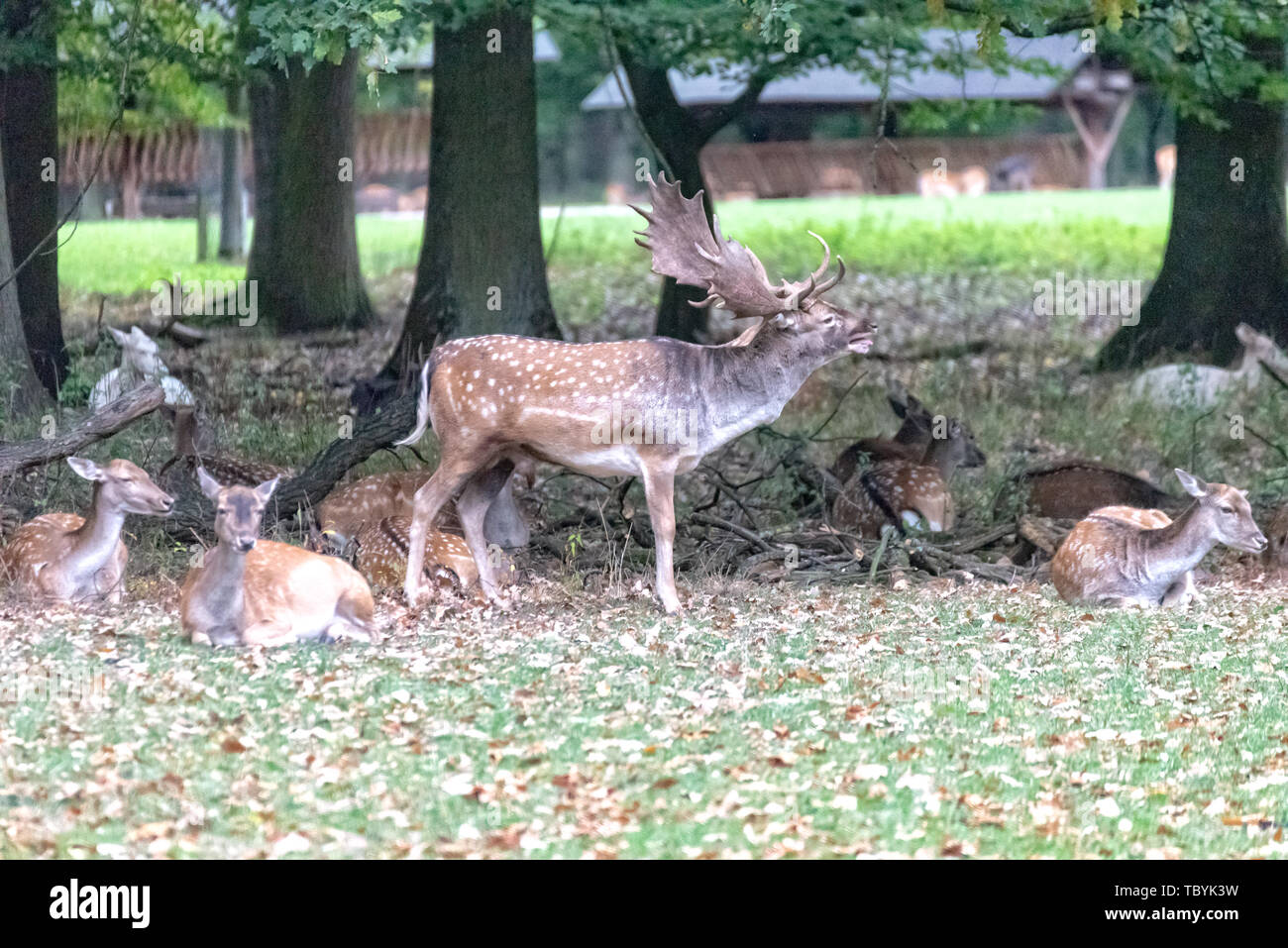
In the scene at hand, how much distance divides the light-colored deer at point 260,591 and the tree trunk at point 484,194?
560 centimetres

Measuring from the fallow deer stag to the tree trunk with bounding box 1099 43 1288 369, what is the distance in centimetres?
704

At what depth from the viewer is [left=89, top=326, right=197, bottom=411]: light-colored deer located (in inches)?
487

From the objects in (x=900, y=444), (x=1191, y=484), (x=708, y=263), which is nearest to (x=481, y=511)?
(x=708, y=263)

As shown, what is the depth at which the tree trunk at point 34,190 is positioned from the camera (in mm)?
13109

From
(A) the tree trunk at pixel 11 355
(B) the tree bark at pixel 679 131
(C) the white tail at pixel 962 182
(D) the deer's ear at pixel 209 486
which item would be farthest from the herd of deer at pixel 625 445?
(C) the white tail at pixel 962 182

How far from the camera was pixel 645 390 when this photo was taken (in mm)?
8750

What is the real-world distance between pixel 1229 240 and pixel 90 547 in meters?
10.4

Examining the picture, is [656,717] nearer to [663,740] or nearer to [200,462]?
[663,740]

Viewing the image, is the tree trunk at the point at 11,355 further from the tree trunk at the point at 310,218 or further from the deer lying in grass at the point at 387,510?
the tree trunk at the point at 310,218

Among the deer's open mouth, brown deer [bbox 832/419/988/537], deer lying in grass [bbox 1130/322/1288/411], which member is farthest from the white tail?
the deer's open mouth

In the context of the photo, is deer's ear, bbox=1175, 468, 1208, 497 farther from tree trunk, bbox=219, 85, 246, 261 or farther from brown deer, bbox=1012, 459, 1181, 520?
tree trunk, bbox=219, 85, 246, 261

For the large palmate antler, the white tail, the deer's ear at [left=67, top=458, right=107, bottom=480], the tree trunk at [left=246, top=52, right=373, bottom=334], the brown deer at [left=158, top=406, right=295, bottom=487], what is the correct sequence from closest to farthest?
the deer's ear at [left=67, top=458, right=107, bottom=480]
the large palmate antler
the brown deer at [left=158, top=406, right=295, bottom=487]
the tree trunk at [left=246, top=52, right=373, bottom=334]
the white tail

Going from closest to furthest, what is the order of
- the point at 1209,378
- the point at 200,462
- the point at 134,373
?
the point at 200,462 → the point at 134,373 → the point at 1209,378
